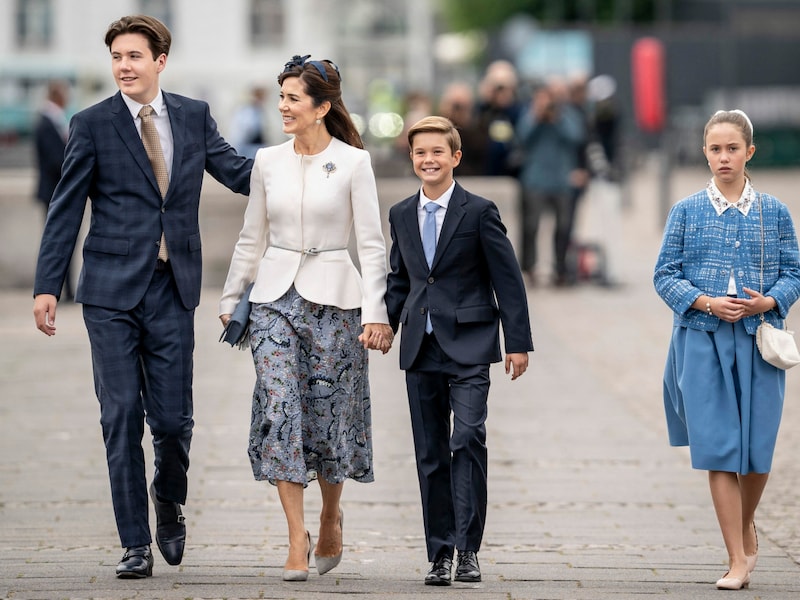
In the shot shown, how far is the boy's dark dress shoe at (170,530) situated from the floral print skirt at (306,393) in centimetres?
34

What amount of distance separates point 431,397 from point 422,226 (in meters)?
0.58

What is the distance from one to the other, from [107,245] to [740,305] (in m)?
2.10

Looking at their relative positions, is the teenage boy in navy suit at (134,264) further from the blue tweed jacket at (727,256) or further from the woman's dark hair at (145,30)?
the blue tweed jacket at (727,256)

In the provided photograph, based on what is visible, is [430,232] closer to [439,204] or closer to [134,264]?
[439,204]

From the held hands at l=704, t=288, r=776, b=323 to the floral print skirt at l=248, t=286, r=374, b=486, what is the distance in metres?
1.20

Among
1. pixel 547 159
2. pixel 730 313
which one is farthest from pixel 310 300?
pixel 547 159

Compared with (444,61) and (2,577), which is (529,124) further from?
(444,61)

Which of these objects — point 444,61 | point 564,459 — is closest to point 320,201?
point 564,459

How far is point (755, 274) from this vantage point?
5.49m

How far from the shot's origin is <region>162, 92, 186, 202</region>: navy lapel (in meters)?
5.54

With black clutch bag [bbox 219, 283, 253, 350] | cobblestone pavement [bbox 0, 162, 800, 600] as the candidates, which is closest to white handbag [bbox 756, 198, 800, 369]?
cobblestone pavement [bbox 0, 162, 800, 600]

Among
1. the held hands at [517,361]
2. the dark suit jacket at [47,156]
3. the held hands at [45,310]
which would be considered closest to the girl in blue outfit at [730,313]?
the held hands at [517,361]

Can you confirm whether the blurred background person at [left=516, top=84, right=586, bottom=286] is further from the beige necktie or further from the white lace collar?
the beige necktie

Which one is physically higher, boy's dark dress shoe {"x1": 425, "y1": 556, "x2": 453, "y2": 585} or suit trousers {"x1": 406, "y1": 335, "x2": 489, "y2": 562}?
suit trousers {"x1": 406, "y1": 335, "x2": 489, "y2": 562}
